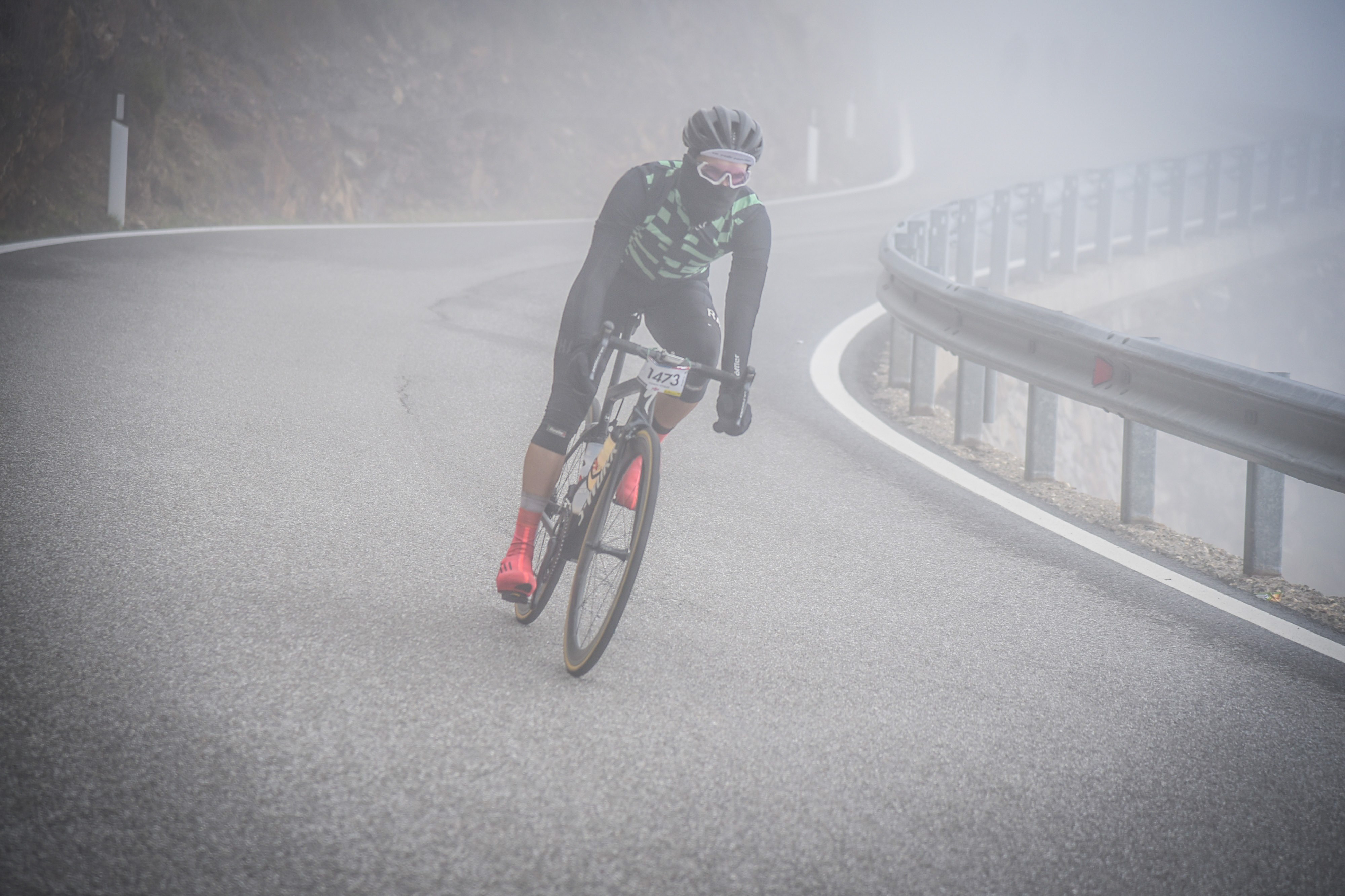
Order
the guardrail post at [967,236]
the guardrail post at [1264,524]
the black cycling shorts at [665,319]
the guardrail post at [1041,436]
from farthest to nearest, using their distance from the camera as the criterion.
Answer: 1. the guardrail post at [967,236]
2. the guardrail post at [1041,436]
3. the guardrail post at [1264,524]
4. the black cycling shorts at [665,319]

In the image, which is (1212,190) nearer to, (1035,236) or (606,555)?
(1035,236)

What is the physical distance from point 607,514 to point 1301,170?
61.0 ft

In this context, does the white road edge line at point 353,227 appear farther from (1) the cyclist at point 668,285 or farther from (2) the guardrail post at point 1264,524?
(2) the guardrail post at point 1264,524

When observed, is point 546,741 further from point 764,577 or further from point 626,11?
point 626,11

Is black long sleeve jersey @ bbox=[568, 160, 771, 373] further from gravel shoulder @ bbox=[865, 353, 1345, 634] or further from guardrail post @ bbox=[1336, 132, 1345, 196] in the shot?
guardrail post @ bbox=[1336, 132, 1345, 196]

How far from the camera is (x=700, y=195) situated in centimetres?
364

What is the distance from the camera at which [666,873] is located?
233cm

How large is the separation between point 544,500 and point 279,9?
59.4 feet

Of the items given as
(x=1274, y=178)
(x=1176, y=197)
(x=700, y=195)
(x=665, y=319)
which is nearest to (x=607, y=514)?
(x=665, y=319)

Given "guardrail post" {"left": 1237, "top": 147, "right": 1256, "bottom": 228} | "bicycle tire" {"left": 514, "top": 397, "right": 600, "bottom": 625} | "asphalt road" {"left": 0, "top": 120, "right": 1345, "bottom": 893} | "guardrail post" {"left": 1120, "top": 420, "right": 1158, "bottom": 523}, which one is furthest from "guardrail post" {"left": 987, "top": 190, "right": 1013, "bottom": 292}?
"bicycle tire" {"left": 514, "top": 397, "right": 600, "bottom": 625}

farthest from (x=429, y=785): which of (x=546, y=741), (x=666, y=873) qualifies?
(x=666, y=873)

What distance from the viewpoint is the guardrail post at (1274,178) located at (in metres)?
16.8

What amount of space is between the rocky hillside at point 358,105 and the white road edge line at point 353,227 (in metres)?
0.50

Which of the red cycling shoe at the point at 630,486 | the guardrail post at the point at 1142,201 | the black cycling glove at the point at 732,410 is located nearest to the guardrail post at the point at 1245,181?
the guardrail post at the point at 1142,201
